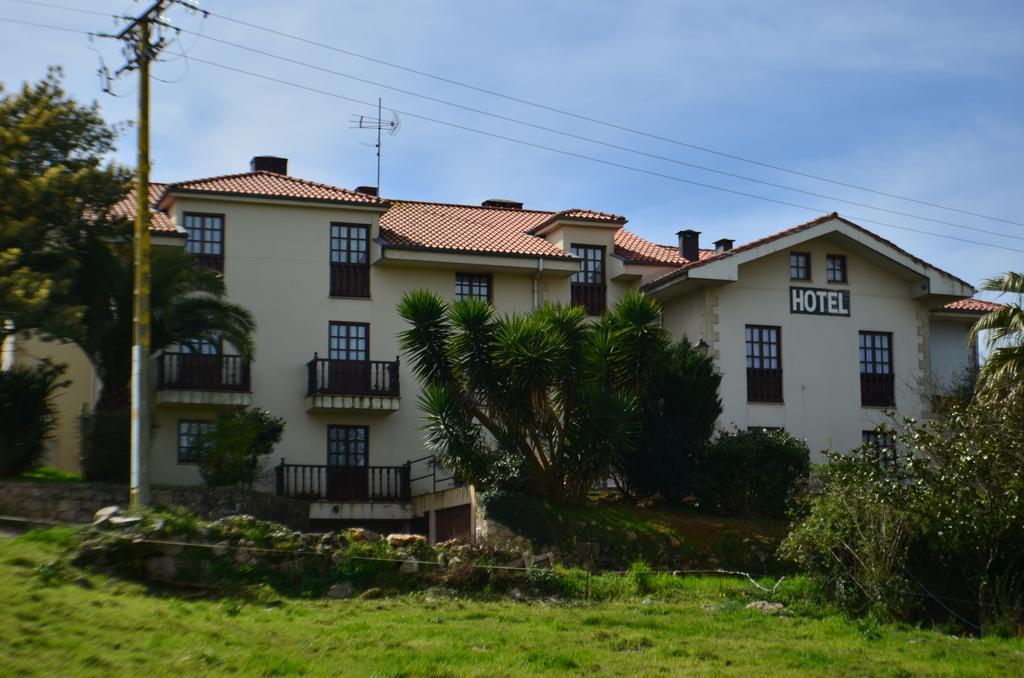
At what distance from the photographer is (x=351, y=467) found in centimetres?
3288

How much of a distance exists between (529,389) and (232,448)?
7406 mm

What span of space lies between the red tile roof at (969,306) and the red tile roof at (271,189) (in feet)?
58.7

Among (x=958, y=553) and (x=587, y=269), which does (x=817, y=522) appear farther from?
(x=587, y=269)

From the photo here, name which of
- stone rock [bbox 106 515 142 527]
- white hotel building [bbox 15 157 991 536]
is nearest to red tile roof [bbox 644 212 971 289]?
white hotel building [bbox 15 157 991 536]

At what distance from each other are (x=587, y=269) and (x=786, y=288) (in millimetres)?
5781

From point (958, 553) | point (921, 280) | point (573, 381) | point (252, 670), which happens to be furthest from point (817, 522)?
point (921, 280)

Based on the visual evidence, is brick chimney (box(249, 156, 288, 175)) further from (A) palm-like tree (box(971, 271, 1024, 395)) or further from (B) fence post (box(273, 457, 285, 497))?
(A) palm-like tree (box(971, 271, 1024, 395))

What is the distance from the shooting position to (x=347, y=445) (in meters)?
33.6

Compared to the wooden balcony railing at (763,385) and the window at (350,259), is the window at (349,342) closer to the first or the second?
the window at (350,259)

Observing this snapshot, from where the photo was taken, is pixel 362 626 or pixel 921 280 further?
pixel 921 280

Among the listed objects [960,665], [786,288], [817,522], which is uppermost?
[786,288]

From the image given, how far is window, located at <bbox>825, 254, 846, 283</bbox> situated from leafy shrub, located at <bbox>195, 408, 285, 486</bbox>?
17226mm

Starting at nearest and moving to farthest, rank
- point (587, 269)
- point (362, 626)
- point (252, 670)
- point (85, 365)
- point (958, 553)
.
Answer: point (252, 670) → point (362, 626) → point (958, 553) → point (85, 365) → point (587, 269)

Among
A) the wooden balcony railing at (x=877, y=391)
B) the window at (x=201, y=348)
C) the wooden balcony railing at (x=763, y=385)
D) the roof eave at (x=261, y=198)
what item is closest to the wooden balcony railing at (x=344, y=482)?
the window at (x=201, y=348)
